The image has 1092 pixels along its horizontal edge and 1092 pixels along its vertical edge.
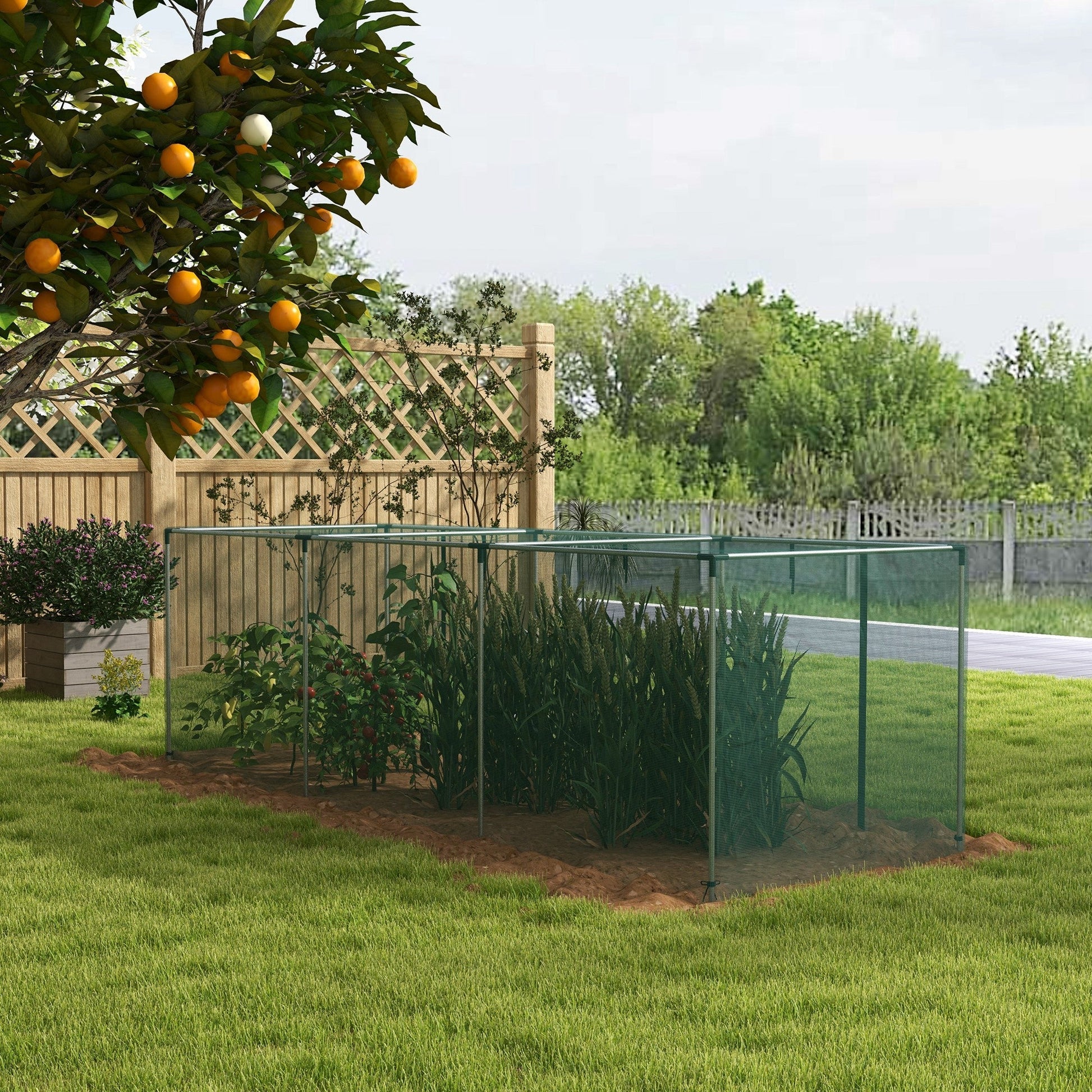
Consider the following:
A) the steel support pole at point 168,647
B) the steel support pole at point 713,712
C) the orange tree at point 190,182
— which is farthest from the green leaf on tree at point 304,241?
the steel support pole at point 168,647

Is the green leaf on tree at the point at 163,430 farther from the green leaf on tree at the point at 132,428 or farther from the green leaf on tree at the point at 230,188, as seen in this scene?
the green leaf on tree at the point at 230,188

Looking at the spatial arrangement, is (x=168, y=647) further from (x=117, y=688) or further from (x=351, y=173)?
(x=351, y=173)

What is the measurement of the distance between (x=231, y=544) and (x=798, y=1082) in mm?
4283

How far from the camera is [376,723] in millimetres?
6023

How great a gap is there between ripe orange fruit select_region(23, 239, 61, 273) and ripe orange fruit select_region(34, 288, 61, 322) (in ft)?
0.46

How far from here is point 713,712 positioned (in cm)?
448

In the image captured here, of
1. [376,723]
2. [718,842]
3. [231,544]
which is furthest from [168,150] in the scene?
[231,544]

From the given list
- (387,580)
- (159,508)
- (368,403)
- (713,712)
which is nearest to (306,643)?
(387,580)

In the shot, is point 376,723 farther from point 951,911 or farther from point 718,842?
point 951,911

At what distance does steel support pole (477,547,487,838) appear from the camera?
541 cm

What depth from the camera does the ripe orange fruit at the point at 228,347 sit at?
2146 mm

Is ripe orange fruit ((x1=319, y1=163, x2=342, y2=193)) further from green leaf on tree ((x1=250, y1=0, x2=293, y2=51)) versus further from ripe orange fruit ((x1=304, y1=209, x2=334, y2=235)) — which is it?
green leaf on tree ((x1=250, y1=0, x2=293, y2=51))

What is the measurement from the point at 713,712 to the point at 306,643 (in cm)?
237

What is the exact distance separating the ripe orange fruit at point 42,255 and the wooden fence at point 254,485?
4.00 m
